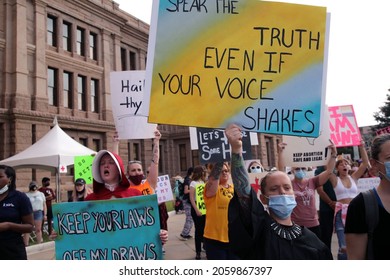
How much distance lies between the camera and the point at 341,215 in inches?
218

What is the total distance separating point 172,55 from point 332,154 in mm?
2854

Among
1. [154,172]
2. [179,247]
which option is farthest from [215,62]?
[179,247]

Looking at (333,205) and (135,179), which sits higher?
(135,179)

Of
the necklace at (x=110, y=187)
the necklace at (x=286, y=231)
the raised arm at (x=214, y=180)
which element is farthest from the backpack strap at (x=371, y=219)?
the raised arm at (x=214, y=180)

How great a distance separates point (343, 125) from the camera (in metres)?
6.89

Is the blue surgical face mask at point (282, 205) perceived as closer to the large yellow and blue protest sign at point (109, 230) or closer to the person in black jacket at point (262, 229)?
the person in black jacket at point (262, 229)

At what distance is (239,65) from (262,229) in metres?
1.17

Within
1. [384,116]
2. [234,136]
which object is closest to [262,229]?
[234,136]

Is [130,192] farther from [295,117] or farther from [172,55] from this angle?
[295,117]

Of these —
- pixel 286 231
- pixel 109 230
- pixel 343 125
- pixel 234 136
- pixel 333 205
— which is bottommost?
pixel 333 205

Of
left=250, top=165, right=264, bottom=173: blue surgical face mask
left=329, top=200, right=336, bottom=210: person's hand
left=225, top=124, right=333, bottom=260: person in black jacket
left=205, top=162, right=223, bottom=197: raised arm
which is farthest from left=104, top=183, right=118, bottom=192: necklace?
left=250, top=165, right=264, bottom=173: blue surgical face mask

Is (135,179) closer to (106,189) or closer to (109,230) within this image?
(106,189)

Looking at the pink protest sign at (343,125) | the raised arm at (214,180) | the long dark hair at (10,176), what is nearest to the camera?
the long dark hair at (10,176)

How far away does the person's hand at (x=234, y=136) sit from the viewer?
2.22 meters
